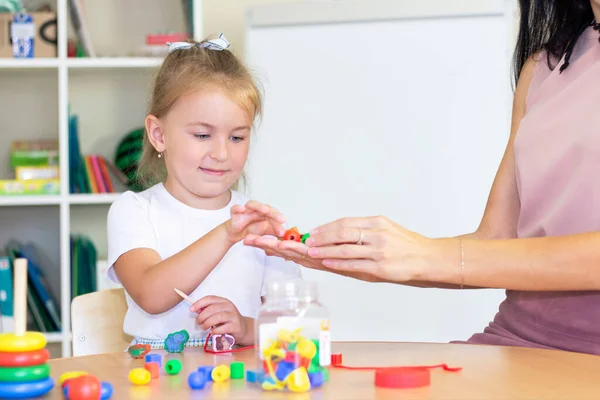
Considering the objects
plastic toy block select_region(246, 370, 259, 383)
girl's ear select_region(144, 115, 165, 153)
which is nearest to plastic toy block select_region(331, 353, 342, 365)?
plastic toy block select_region(246, 370, 259, 383)

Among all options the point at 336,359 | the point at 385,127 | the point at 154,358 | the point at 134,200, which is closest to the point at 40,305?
the point at 385,127

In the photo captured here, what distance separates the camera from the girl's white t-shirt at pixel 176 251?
5.07 ft

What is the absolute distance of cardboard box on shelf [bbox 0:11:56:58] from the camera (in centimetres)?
286

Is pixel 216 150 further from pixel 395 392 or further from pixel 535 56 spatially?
pixel 395 392

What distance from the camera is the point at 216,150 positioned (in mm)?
1595

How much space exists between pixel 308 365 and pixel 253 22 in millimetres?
1713

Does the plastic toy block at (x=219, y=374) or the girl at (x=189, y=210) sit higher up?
the girl at (x=189, y=210)

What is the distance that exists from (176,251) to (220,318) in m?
0.27

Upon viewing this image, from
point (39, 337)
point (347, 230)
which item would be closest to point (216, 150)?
point (347, 230)

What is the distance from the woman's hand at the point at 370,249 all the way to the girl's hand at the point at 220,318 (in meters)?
0.29

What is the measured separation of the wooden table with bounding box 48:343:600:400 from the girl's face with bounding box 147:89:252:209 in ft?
1.51

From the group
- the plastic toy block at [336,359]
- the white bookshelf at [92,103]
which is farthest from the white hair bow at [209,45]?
the white bookshelf at [92,103]

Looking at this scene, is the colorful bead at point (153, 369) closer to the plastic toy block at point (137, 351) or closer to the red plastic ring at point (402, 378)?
the plastic toy block at point (137, 351)

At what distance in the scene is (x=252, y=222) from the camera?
137cm
